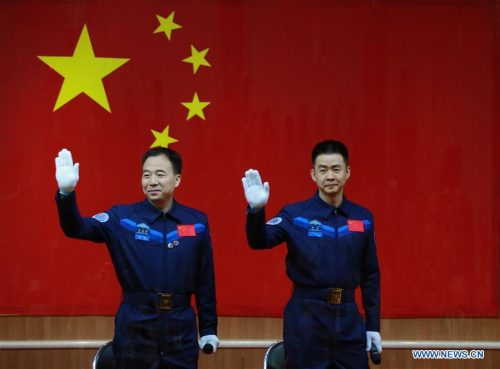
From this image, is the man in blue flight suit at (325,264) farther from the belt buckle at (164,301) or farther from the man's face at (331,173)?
the belt buckle at (164,301)

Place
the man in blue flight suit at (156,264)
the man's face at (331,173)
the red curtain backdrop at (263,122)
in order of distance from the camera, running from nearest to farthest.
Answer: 1. the man in blue flight suit at (156,264)
2. the man's face at (331,173)
3. the red curtain backdrop at (263,122)

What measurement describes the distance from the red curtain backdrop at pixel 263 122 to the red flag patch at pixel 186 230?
3.49 feet

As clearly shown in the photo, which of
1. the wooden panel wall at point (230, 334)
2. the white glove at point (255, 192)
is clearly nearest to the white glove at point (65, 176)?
the white glove at point (255, 192)

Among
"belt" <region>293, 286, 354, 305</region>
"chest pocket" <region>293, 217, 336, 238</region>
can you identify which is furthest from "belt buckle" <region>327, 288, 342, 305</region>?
"chest pocket" <region>293, 217, 336, 238</region>

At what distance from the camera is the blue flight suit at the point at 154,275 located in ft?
13.0

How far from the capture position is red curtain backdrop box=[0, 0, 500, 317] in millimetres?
5191

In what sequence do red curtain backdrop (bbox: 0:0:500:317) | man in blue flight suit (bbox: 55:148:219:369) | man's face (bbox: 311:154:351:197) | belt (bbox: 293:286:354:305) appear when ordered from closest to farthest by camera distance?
man in blue flight suit (bbox: 55:148:219:369)
belt (bbox: 293:286:354:305)
man's face (bbox: 311:154:351:197)
red curtain backdrop (bbox: 0:0:500:317)

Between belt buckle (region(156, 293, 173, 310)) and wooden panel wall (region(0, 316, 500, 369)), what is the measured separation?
1.30 m

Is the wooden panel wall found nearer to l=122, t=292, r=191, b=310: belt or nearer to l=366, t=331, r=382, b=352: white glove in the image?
l=366, t=331, r=382, b=352: white glove

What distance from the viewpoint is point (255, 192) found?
3900 millimetres

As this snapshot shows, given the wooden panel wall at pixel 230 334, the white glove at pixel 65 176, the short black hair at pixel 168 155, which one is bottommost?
the wooden panel wall at pixel 230 334

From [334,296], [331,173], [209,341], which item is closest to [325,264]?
[334,296]

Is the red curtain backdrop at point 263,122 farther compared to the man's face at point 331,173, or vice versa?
the red curtain backdrop at point 263,122

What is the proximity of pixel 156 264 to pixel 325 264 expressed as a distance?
86 cm
